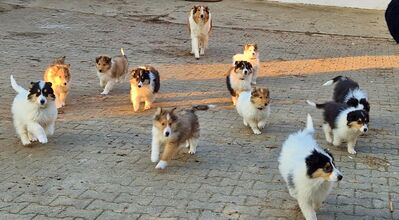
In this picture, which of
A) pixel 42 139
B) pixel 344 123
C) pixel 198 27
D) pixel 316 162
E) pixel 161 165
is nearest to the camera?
pixel 316 162

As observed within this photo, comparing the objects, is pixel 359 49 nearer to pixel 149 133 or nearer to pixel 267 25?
pixel 267 25

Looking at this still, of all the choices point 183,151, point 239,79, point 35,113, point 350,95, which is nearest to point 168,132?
point 183,151

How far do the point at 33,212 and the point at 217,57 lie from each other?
8076 mm

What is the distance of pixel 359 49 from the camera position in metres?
13.7

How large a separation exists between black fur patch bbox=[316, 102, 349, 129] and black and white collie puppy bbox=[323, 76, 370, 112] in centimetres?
39

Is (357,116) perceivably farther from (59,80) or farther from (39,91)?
(59,80)

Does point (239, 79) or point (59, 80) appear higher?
point (59, 80)

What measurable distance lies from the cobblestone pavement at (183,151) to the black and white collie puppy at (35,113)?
8.1 inches

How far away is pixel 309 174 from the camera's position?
4.24m

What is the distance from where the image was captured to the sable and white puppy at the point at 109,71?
8695mm

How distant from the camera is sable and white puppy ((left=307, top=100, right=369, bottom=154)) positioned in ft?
20.2

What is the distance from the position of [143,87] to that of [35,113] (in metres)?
2.10

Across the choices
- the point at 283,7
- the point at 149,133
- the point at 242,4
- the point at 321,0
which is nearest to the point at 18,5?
the point at 242,4

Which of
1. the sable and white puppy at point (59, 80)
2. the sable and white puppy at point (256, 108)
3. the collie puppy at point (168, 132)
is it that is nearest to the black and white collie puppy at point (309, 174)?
the collie puppy at point (168, 132)
